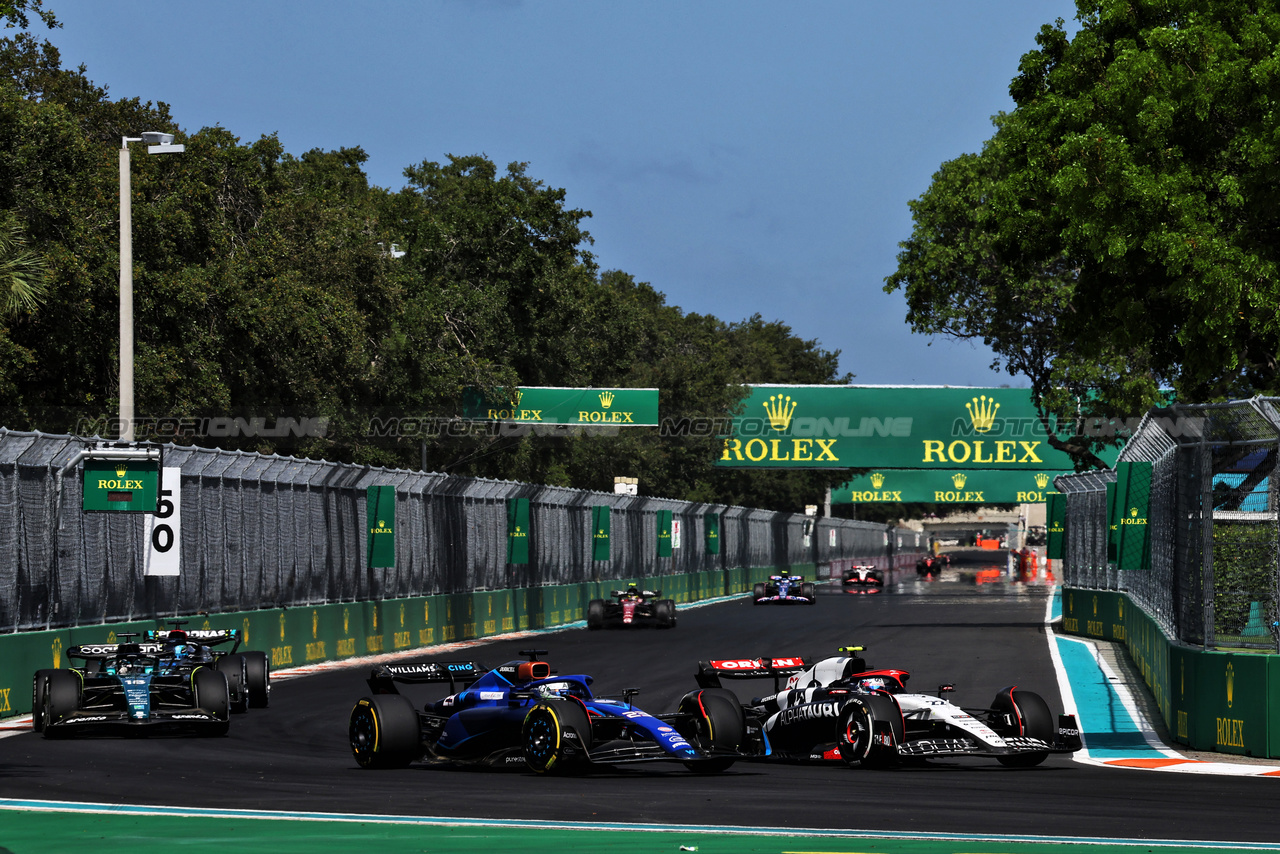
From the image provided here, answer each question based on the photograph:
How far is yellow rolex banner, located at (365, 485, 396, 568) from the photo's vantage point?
89.4 ft

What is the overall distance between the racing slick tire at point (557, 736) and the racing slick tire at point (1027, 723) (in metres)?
3.19

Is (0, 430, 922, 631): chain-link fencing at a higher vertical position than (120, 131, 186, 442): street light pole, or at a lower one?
lower

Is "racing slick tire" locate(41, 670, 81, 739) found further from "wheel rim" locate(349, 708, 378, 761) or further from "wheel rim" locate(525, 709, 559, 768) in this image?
"wheel rim" locate(525, 709, 559, 768)

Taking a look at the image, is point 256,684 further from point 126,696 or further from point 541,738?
point 541,738

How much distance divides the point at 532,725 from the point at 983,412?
45.4 metres

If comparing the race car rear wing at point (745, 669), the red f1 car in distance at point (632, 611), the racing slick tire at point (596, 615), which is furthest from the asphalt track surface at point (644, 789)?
the racing slick tire at point (596, 615)

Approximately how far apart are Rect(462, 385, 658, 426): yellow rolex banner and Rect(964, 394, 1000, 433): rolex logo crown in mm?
14329

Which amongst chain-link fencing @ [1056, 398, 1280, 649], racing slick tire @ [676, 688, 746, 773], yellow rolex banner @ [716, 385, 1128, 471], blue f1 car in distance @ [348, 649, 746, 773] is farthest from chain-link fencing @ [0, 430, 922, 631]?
yellow rolex banner @ [716, 385, 1128, 471]

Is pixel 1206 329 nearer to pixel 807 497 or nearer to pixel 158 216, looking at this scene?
pixel 158 216

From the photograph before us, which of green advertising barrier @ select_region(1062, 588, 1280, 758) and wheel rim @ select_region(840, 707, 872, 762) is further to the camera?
green advertising barrier @ select_region(1062, 588, 1280, 758)

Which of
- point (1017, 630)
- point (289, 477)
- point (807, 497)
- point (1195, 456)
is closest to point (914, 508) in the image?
point (807, 497)

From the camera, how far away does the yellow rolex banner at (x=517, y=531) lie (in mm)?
34906

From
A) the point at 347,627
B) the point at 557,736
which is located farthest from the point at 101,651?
the point at 347,627

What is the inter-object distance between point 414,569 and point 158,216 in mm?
7755
